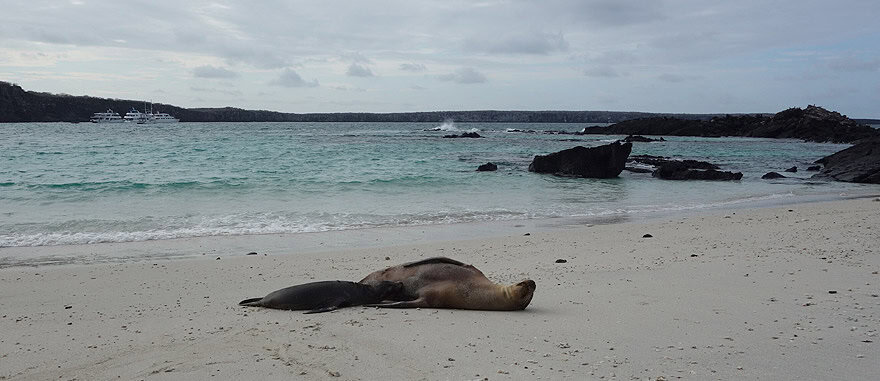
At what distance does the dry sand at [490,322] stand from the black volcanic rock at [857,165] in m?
17.1

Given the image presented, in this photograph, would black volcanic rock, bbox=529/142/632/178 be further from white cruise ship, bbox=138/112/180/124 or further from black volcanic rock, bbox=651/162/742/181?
white cruise ship, bbox=138/112/180/124

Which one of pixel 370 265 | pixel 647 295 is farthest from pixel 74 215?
pixel 647 295

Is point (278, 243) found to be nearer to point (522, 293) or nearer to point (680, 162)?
point (522, 293)

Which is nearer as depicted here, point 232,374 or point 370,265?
point 232,374

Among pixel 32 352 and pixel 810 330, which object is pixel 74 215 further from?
pixel 810 330

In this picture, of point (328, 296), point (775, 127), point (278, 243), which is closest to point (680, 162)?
point (278, 243)

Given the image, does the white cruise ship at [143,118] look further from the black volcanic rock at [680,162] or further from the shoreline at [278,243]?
the shoreline at [278,243]

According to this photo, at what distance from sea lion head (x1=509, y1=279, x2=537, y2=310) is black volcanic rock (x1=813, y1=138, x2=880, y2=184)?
869 inches

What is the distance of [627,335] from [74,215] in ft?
38.5

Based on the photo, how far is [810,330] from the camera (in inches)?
189

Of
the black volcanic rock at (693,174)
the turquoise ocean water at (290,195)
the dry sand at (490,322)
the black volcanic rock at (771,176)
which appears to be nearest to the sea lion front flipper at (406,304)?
the dry sand at (490,322)

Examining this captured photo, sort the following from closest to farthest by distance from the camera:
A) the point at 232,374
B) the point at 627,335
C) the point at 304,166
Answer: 1. the point at 232,374
2. the point at 627,335
3. the point at 304,166

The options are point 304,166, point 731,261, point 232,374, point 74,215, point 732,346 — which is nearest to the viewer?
point 232,374

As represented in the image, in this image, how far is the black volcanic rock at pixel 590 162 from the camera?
84.9ft
